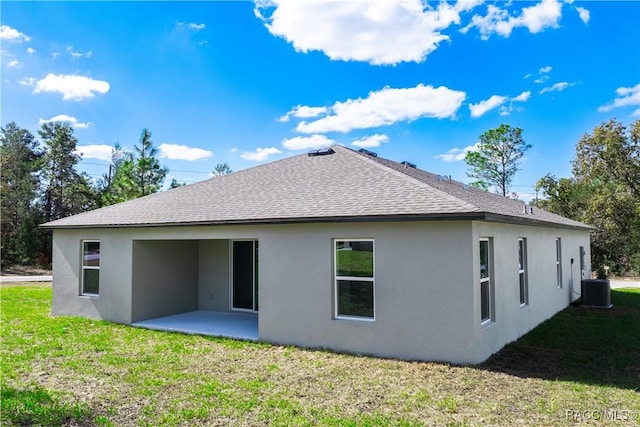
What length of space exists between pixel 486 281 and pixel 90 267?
10.1 m

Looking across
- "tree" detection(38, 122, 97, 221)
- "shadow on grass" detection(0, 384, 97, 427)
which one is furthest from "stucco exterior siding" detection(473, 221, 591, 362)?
"tree" detection(38, 122, 97, 221)

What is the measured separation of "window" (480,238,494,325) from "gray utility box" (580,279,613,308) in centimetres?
802

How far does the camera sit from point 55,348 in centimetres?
800

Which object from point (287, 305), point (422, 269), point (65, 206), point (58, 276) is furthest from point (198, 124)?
point (422, 269)

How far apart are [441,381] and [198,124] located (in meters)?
21.7

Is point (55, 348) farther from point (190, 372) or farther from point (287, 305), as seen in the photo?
point (287, 305)

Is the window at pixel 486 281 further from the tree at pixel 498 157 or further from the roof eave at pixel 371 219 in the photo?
the tree at pixel 498 157

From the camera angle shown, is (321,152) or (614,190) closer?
(321,152)

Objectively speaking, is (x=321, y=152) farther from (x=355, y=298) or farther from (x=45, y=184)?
(x=45, y=184)

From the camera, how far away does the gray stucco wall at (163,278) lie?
34.9 feet

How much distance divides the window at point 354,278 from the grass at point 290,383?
2.93ft

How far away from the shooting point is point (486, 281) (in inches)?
299

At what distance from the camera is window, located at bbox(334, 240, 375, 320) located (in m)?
7.69

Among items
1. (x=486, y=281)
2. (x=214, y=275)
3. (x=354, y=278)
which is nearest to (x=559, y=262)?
(x=486, y=281)
